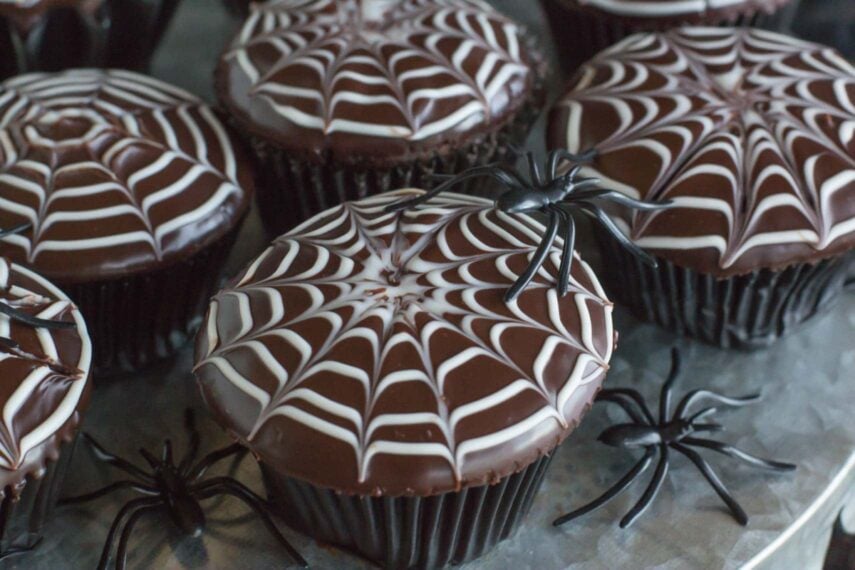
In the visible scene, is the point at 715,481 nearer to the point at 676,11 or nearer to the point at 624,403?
the point at 624,403

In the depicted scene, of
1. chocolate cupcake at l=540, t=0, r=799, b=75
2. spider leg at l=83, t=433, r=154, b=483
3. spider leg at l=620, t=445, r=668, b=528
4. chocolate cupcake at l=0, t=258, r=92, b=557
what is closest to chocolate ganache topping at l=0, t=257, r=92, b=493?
chocolate cupcake at l=0, t=258, r=92, b=557

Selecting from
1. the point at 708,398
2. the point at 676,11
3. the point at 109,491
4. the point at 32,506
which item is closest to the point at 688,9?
the point at 676,11

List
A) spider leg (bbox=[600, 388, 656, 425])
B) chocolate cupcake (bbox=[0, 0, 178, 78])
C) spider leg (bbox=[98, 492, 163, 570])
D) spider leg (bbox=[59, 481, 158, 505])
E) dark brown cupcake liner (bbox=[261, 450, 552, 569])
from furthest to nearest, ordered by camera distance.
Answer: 1. chocolate cupcake (bbox=[0, 0, 178, 78])
2. spider leg (bbox=[600, 388, 656, 425])
3. spider leg (bbox=[59, 481, 158, 505])
4. spider leg (bbox=[98, 492, 163, 570])
5. dark brown cupcake liner (bbox=[261, 450, 552, 569])

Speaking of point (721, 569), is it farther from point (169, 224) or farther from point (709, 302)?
point (169, 224)

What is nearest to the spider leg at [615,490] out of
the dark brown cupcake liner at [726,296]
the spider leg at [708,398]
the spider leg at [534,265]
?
the spider leg at [708,398]

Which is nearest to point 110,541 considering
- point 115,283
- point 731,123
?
point 115,283

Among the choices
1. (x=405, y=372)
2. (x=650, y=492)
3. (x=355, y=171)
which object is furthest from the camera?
(x=355, y=171)

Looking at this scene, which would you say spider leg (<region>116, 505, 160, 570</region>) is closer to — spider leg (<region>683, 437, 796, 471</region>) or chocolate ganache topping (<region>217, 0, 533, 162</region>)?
chocolate ganache topping (<region>217, 0, 533, 162</region>)
